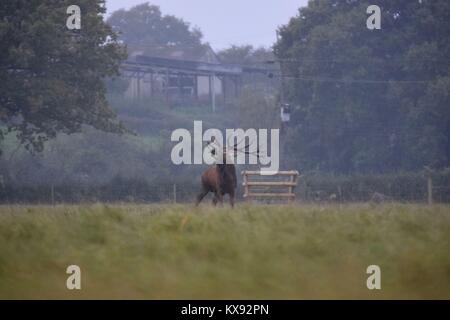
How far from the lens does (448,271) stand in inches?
439

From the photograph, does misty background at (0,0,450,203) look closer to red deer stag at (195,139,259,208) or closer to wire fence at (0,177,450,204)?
wire fence at (0,177,450,204)

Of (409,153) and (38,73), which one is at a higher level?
(38,73)

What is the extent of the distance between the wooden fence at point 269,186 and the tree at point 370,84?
9144 millimetres

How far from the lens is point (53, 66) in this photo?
43875 mm

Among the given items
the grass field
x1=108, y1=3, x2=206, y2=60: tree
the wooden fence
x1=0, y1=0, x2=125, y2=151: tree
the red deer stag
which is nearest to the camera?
the grass field

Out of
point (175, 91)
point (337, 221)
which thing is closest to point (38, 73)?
point (337, 221)

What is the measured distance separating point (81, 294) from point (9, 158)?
47609 mm

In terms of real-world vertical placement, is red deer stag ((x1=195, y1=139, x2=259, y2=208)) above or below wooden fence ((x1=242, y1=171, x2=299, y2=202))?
above

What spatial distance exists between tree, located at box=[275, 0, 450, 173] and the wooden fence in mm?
9144

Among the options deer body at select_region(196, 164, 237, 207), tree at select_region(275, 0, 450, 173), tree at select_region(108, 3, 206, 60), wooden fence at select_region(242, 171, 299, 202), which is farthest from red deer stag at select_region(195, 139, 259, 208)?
tree at select_region(108, 3, 206, 60)

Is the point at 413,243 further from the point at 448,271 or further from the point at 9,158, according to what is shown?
the point at 9,158

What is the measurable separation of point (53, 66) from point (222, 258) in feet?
110

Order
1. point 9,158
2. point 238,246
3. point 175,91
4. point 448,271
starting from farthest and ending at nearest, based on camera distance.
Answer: point 175,91 < point 9,158 < point 238,246 < point 448,271

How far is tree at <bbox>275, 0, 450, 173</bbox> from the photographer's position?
58.0 meters
